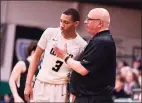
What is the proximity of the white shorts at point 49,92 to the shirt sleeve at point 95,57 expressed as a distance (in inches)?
35.9

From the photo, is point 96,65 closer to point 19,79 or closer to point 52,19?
point 19,79

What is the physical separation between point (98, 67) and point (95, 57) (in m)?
0.10

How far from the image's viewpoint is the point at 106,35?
424 centimetres

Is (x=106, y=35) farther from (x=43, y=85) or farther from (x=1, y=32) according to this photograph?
(x=1, y=32)

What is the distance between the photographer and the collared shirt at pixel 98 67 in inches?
162

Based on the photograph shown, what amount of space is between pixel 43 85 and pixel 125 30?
8764mm

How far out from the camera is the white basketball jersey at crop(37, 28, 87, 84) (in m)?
4.88

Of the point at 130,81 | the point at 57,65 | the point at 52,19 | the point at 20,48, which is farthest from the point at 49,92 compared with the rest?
the point at 52,19

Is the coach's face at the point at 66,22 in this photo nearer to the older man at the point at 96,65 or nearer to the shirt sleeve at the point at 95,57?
the older man at the point at 96,65

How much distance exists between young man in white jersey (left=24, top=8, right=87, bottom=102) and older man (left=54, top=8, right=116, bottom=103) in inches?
22.1

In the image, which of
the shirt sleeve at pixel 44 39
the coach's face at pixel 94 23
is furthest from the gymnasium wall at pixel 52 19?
the coach's face at pixel 94 23

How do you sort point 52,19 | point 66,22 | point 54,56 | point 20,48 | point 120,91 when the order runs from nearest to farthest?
point 66,22 < point 54,56 < point 120,91 < point 20,48 < point 52,19

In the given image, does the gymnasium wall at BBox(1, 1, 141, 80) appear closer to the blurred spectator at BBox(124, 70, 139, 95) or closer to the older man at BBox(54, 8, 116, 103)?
the blurred spectator at BBox(124, 70, 139, 95)

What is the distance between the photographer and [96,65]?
412cm
